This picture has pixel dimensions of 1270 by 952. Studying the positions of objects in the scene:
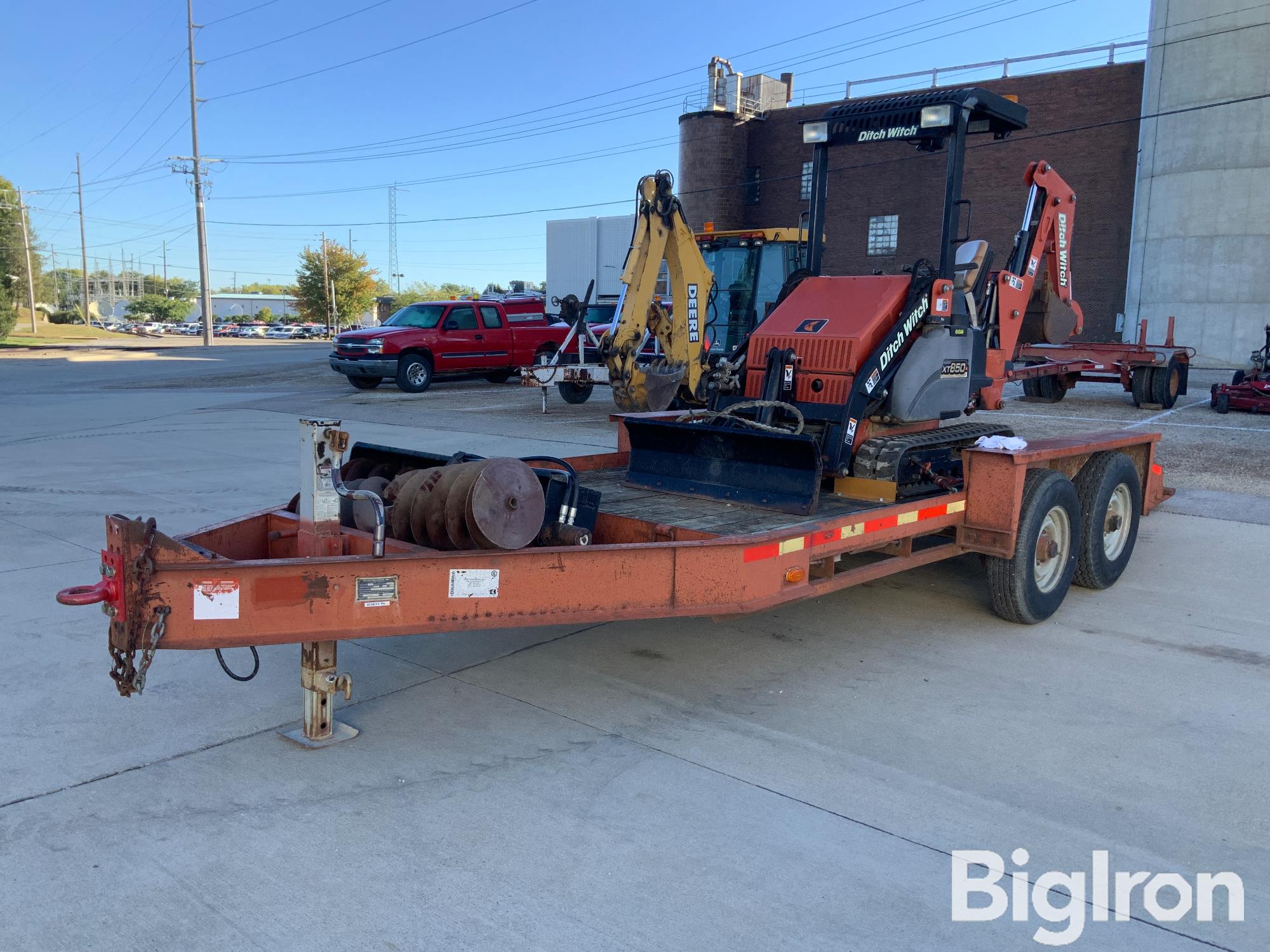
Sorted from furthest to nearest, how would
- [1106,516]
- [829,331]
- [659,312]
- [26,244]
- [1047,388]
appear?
[26,244] < [1047,388] < [659,312] < [1106,516] < [829,331]

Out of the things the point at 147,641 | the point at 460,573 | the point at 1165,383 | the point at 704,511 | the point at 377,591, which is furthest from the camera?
the point at 1165,383

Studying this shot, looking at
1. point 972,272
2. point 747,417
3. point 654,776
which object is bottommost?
point 654,776

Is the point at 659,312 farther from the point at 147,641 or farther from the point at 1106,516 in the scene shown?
the point at 147,641

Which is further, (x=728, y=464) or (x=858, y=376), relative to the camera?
(x=858, y=376)

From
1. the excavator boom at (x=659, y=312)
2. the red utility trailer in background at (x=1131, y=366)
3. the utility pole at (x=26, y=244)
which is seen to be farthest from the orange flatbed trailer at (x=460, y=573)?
the utility pole at (x=26, y=244)

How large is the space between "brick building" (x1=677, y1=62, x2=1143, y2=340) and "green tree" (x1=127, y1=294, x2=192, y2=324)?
9328cm

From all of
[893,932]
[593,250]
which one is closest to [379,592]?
[893,932]

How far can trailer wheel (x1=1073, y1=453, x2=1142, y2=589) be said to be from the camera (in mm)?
6547

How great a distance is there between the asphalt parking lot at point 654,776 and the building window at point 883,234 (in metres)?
35.5

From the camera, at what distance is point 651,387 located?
1384 centimetres

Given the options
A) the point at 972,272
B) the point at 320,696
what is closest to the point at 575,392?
the point at 972,272

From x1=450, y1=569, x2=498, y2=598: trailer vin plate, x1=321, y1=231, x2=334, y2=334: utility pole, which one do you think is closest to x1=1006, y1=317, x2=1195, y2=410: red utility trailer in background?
x1=450, y1=569, x2=498, y2=598: trailer vin plate

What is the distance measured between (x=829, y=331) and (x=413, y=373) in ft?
57.0

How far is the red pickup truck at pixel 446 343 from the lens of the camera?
2192 cm
